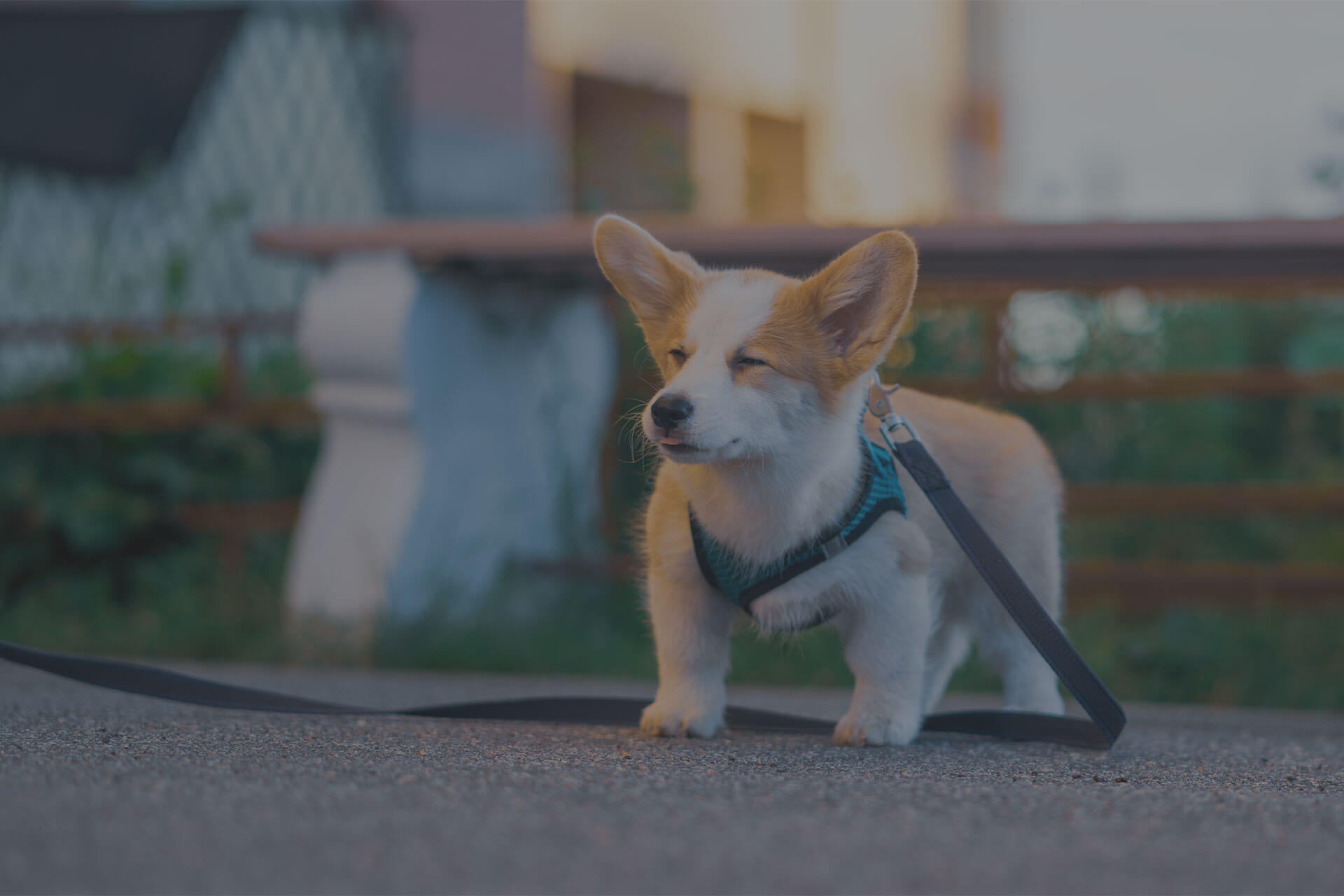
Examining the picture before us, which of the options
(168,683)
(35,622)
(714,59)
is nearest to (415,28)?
(714,59)

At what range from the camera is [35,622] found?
4.79m

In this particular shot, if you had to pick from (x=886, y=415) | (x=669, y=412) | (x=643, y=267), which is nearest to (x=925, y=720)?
(x=886, y=415)

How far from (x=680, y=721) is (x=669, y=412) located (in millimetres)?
669

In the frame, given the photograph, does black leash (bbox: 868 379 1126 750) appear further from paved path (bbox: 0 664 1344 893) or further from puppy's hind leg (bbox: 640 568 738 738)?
puppy's hind leg (bbox: 640 568 738 738)

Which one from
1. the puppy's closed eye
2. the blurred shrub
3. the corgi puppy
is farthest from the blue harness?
the blurred shrub

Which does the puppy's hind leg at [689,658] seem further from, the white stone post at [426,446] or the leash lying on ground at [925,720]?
the white stone post at [426,446]

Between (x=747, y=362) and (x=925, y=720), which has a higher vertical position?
(x=747, y=362)

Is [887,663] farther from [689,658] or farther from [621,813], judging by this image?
[621,813]

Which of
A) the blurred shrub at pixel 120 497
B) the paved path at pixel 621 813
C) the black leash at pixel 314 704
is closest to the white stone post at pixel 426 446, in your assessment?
the blurred shrub at pixel 120 497

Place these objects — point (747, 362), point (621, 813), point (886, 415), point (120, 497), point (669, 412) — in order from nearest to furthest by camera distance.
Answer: point (621, 813)
point (669, 412)
point (747, 362)
point (886, 415)
point (120, 497)

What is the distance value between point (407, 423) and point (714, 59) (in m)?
7.09

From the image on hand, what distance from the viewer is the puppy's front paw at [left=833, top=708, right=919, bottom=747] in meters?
2.41

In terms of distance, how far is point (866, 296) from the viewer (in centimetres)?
244

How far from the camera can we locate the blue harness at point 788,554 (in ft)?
7.97
